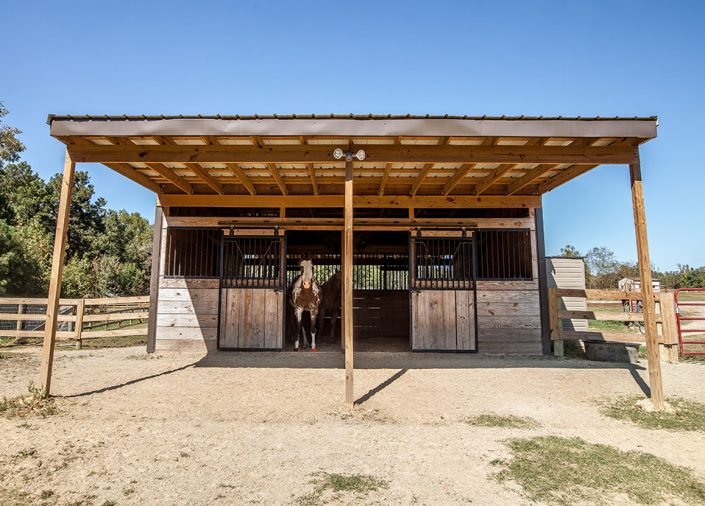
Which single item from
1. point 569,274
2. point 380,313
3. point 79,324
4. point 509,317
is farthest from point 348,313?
point 569,274

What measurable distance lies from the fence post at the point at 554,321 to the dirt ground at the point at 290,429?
989mm

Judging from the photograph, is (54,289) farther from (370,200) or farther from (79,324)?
(370,200)

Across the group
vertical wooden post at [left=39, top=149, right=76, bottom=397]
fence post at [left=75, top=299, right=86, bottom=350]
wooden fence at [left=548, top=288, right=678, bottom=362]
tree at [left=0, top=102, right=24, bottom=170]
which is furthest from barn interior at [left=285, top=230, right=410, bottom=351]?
tree at [left=0, top=102, right=24, bottom=170]

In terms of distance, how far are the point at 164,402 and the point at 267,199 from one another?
164 inches

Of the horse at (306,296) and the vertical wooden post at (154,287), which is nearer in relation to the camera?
the vertical wooden post at (154,287)

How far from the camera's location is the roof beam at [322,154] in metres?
4.91

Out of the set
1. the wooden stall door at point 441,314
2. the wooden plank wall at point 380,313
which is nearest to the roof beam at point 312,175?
the wooden stall door at point 441,314

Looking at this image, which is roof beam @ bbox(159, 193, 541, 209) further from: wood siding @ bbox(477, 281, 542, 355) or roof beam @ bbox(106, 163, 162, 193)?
wood siding @ bbox(477, 281, 542, 355)

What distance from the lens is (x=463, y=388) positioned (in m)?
4.93

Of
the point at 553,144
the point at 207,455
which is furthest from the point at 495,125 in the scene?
the point at 207,455

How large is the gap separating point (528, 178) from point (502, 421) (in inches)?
160

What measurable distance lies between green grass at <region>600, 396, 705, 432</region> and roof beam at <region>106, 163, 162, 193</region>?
6.72m

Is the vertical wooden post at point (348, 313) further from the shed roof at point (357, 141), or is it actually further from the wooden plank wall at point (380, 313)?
the wooden plank wall at point (380, 313)

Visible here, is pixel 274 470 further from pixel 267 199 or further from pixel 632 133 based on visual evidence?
pixel 267 199
